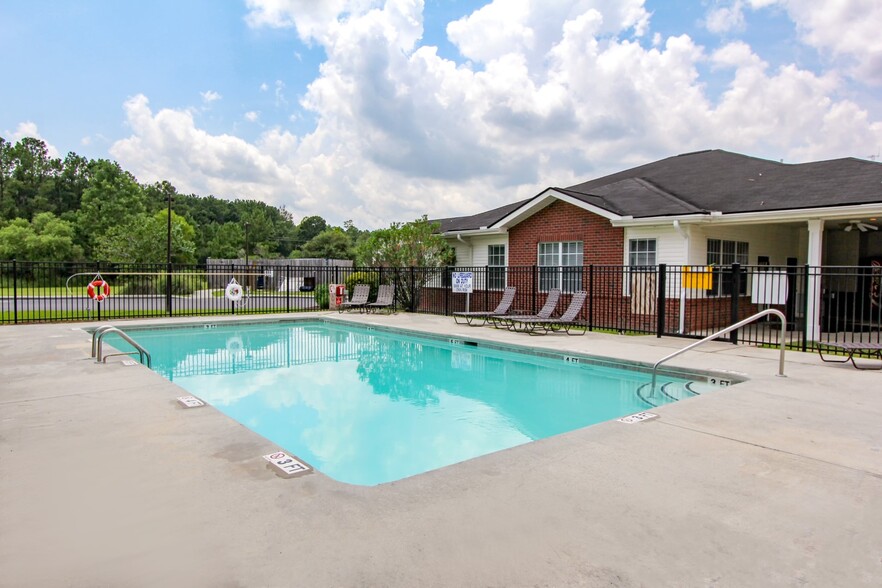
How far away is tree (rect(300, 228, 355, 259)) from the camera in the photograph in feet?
205

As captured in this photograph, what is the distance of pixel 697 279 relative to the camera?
1059cm

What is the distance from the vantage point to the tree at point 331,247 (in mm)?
62566

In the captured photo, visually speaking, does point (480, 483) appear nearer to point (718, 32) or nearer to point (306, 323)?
point (306, 323)

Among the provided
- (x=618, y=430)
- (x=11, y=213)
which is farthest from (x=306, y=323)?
(x=11, y=213)

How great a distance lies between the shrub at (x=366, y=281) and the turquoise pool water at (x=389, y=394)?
668 cm

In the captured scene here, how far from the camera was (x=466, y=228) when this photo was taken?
58.7 ft

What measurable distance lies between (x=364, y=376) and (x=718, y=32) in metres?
12.3

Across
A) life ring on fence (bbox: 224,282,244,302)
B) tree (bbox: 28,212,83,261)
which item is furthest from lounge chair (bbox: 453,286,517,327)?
tree (bbox: 28,212,83,261)

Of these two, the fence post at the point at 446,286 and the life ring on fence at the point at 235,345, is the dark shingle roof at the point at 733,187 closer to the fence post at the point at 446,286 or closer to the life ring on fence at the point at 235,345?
the fence post at the point at 446,286

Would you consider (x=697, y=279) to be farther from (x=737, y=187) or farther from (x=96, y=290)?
(x=96, y=290)

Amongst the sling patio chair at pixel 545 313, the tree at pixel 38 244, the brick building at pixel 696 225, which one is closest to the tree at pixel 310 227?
the tree at pixel 38 244

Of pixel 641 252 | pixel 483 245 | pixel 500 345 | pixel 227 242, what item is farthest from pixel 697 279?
pixel 227 242

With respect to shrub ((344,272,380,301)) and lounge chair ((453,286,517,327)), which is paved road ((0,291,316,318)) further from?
lounge chair ((453,286,517,327))

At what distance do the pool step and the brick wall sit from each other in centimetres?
650
